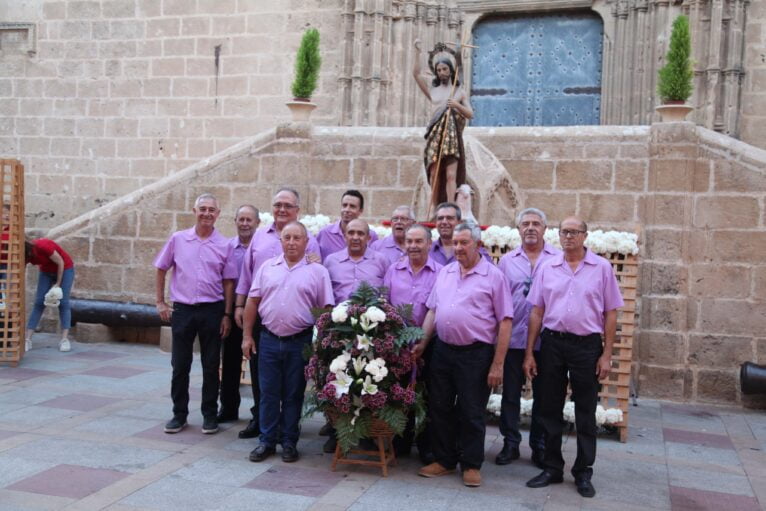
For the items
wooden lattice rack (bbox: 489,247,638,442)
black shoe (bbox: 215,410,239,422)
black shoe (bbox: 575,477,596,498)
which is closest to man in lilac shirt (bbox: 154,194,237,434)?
black shoe (bbox: 215,410,239,422)

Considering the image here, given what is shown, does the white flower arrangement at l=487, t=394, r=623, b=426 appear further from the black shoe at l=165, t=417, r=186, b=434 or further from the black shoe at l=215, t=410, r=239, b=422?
the black shoe at l=165, t=417, r=186, b=434

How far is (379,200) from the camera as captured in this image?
9.71 m

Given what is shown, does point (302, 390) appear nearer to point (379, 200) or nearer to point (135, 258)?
point (379, 200)

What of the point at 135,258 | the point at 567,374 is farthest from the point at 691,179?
the point at 135,258

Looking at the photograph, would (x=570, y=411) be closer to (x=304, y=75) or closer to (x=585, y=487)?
(x=585, y=487)

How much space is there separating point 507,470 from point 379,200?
15.8ft

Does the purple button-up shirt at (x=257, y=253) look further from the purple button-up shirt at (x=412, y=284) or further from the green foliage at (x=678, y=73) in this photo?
the green foliage at (x=678, y=73)

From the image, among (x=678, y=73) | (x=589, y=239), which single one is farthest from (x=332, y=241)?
(x=678, y=73)

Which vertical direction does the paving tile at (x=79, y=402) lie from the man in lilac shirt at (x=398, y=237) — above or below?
below

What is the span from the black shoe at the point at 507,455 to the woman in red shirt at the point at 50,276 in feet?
20.0

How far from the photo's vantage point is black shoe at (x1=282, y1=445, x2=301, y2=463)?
545 centimetres

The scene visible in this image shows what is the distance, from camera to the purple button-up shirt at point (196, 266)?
610cm

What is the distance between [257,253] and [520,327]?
2030 mm

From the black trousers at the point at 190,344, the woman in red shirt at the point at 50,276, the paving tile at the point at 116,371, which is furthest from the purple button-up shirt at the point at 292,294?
the woman in red shirt at the point at 50,276
